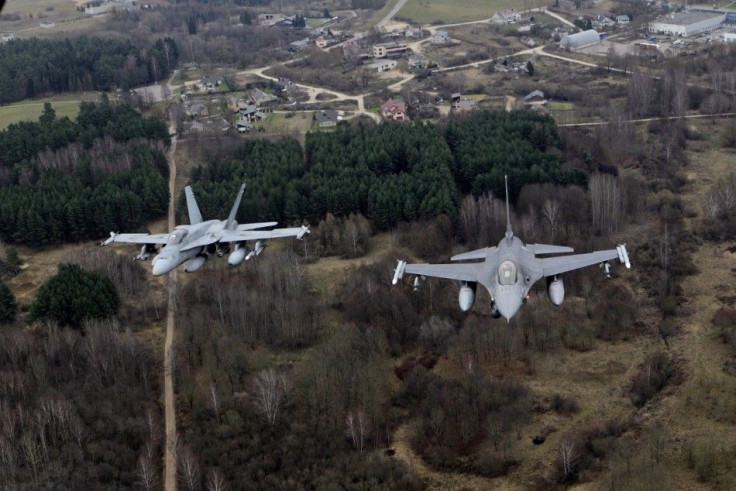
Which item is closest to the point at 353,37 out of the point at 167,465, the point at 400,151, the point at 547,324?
the point at 400,151

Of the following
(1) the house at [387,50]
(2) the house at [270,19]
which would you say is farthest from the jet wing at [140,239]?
(2) the house at [270,19]

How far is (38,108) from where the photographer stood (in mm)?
117438

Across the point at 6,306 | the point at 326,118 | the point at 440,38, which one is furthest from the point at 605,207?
the point at 440,38

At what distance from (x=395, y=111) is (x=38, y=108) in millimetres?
51270

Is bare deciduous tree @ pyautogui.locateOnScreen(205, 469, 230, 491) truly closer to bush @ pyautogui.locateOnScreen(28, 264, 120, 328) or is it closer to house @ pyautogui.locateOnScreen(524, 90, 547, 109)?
bush @ pyautogui.locateOnScreen(28, 264, 120, 328)

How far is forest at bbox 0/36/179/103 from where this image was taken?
12538 cm

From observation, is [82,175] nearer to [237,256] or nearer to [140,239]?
[140,239]

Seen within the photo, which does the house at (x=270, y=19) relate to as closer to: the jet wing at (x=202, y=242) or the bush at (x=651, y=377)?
the jet wing at (x=202, y=242)

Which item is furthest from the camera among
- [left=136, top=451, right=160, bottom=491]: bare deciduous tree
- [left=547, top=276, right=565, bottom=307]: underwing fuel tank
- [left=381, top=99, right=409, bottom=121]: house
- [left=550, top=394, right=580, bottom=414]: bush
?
[left=381, top=99, right=409, bottom=121]: house

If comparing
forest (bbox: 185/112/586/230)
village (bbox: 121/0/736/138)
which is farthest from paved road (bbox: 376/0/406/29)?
forest (bbox: 185/112/586/230)

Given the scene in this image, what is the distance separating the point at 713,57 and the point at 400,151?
6191 cm

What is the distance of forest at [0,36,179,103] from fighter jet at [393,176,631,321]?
92.0 m

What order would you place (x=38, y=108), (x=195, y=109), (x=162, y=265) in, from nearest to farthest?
(x=162, y=265)
(x=195, y=109)
(x=38, y=108)

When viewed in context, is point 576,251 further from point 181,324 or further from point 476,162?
point 181,324
